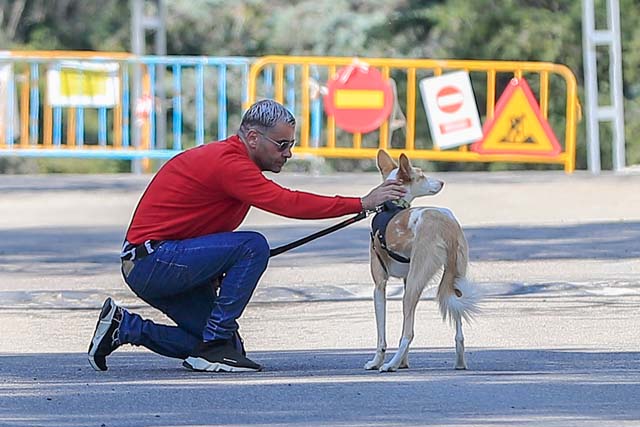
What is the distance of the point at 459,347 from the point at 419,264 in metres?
0.44

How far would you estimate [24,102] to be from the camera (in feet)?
75.0

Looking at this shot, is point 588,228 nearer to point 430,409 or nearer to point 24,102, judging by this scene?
point 430,409

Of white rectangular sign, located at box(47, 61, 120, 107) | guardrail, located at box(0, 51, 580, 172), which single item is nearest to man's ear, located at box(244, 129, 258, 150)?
guardrail, located at box(0, 51, 580, 172)

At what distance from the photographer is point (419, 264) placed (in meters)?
7.54

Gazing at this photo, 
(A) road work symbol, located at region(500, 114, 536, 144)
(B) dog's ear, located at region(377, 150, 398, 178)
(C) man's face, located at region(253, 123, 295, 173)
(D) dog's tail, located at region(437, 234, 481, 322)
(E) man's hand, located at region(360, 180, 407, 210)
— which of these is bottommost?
(D) dog's tail, located at region(437, 234, 481, 322)

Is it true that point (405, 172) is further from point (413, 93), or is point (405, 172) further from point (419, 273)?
point (413, 93)

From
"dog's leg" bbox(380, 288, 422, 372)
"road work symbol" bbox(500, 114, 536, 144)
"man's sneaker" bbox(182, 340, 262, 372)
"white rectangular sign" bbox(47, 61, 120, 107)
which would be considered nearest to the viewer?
"dog's leg" bbox(380, 288, 422, 372)

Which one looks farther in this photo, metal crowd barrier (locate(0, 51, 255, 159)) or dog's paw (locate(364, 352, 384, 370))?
metal crowd barrier (locate(0, 51, 255, 159))

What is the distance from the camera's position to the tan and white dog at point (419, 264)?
7.54 metres

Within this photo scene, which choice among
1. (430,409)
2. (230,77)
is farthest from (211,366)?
(230,77)

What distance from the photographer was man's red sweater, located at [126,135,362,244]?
754cm

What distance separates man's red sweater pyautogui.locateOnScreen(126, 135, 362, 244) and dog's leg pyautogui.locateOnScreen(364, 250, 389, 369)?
0.33 metres

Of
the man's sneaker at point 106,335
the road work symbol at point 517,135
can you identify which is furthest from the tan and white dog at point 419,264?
the road work symbol at point 517,135

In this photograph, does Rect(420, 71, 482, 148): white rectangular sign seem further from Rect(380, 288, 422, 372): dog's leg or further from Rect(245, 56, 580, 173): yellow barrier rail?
Rect(380, 288, 422, 372): dog's leg
